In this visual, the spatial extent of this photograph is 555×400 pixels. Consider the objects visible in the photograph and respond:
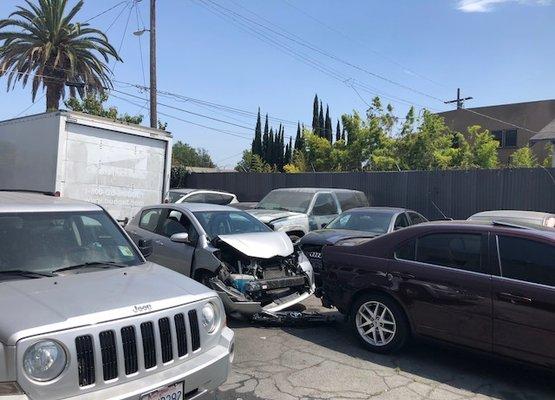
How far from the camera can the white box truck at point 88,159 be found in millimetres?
10898

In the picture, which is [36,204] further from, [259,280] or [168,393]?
[259,280]

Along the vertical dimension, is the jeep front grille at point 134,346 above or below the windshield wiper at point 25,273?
below

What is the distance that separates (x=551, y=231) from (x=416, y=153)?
20.7 metres

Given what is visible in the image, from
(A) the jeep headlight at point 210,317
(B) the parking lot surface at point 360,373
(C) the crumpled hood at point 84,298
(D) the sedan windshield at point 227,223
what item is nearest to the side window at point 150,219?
(D) the sedan windshield at point 227,223

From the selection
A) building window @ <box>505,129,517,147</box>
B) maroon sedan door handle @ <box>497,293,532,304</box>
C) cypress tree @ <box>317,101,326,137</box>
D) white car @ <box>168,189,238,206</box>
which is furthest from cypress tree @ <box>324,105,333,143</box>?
maroon sedan door handle @ <box>497,293,532,304</box>

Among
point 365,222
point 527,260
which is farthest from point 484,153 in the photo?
point 527,260

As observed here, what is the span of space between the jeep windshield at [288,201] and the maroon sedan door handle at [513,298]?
7.52 meters

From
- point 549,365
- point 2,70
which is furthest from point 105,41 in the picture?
point 549,365

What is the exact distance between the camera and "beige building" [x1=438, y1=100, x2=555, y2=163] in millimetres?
39531

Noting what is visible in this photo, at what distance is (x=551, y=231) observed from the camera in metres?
5.36

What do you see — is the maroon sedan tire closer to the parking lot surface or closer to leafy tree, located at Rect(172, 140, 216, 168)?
the parking lot surface

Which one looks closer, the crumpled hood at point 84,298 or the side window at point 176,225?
the crumpled hood at point 84,298

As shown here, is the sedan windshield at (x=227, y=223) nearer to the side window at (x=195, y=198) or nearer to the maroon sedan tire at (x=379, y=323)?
the maroon sedan tire at (x=379, y=323)

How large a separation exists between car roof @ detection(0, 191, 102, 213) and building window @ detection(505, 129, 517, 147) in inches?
1612
